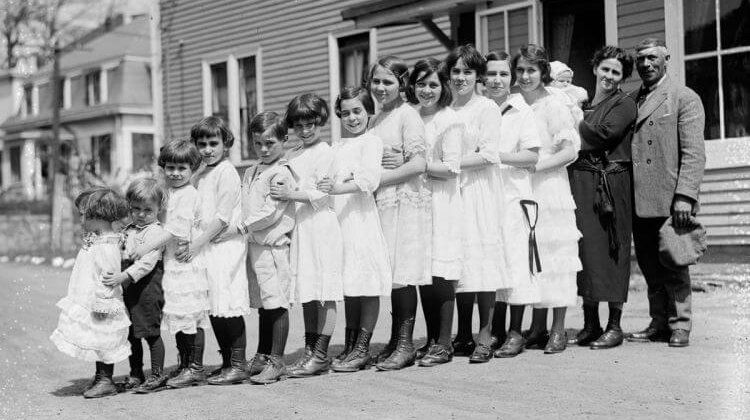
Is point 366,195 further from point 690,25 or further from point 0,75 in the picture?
point 0,75

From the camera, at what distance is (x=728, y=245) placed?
10336 millimetres

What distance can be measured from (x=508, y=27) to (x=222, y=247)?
753 centimetres

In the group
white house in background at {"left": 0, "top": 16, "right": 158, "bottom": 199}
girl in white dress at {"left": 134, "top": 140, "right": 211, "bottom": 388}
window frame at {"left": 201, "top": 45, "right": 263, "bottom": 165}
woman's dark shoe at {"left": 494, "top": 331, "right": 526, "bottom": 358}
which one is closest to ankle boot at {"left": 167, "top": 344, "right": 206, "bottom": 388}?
girl in white dress at {"left": 134, "top": 140, "right": 211, "bottom": 388}

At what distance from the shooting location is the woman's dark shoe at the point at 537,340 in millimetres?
6570

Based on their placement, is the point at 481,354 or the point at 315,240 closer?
the point at 315,240

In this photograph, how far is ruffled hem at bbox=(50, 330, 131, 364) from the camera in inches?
217

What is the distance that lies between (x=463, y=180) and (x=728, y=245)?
5.38 m

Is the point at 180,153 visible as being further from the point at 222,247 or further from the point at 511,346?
the point at 511,346

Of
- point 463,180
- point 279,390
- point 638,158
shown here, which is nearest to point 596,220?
point 638,158

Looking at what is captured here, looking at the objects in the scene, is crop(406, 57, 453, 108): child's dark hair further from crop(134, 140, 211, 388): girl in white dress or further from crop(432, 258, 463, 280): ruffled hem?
crop(134, 140, 211, 388): girl in white dress

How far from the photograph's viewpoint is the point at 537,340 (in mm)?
6594

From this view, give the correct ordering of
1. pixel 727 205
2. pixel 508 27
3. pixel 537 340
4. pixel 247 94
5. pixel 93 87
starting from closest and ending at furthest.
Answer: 1. pixel 537 340
2. pixel 727 205
3. pixel 508 27
4. pixel 247 94
5. pixel 93 87

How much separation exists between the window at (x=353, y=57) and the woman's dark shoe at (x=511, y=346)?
9.77m

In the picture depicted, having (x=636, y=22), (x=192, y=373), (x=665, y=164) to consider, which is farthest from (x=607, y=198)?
(x=636, y=22)
